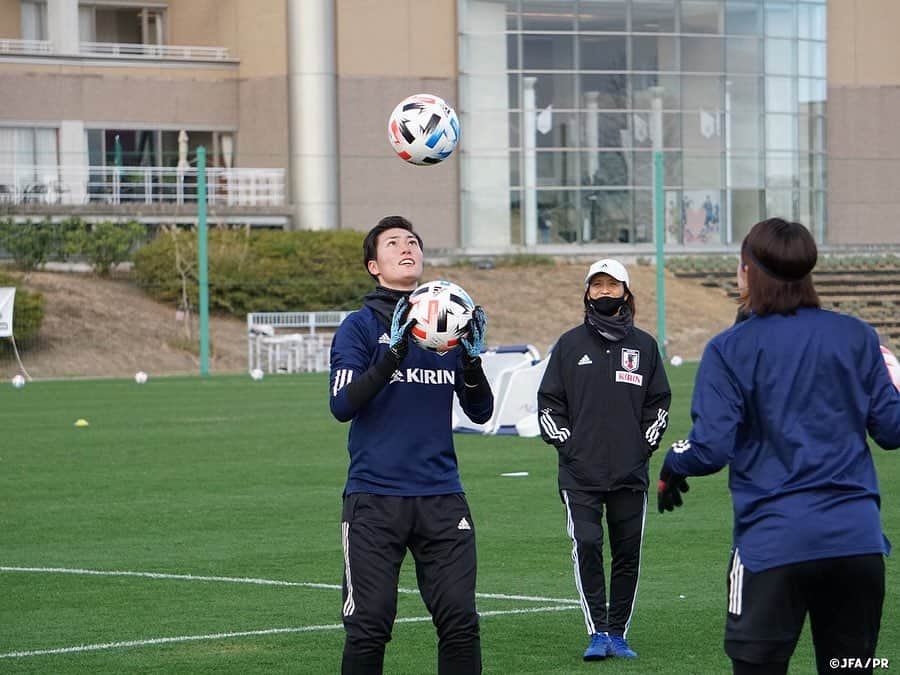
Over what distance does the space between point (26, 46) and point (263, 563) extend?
144 feet

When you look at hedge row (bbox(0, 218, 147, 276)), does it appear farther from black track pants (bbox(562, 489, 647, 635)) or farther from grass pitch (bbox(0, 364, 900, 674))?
black track pants (bbox(562, 489, 647, 635))

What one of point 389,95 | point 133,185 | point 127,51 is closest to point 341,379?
point 133,185

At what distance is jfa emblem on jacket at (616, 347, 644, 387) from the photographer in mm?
8617

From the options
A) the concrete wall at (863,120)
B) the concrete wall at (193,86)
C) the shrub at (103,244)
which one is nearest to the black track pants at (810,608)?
the shrub at (103,244)

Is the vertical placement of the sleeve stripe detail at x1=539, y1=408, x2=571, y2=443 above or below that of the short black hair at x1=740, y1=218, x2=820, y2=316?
below

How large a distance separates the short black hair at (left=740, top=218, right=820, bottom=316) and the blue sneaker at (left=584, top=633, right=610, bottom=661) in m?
3.38

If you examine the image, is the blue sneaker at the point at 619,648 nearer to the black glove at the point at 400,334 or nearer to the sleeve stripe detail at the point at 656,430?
the sleeve stripe detail at the point at 656,430

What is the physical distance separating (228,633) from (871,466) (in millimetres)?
4712

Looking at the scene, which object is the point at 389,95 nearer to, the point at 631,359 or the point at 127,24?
the point at 127,24

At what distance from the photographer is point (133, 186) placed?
166ft

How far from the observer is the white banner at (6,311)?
123 ft

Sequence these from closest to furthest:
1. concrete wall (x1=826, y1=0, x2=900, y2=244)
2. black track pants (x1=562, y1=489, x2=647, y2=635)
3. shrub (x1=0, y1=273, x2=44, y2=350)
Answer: black track pants (x1=562, y1=489, x2=647, y2=635), shrub (x1=0, y1=273, x2=44, y2=350), concrete wall (x1=826, y1=0, x2=900, y2=244)

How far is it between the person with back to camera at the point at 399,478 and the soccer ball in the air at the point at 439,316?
6cm

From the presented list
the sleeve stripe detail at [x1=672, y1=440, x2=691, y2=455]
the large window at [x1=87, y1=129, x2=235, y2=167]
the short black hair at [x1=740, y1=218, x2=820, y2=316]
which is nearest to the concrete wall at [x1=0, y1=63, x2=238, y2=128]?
the large window at [x1=87, y1=129, x2=235, y2=167]
